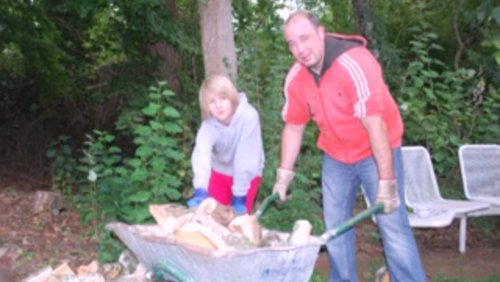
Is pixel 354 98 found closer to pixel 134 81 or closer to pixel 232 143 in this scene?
pixel 232 143

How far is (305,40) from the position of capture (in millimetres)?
4137

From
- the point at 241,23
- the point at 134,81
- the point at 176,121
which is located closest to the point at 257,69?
the point at 176,121

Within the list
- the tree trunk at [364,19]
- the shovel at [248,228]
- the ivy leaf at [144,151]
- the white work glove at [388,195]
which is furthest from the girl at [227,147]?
the tree trunk at [364,19]

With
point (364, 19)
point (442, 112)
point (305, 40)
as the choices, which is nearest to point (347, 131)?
point (305, 40)

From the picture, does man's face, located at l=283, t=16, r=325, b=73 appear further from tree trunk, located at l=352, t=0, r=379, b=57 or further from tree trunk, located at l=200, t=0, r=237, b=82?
tree trunk, located at l=352, t=0, r=379, b=57

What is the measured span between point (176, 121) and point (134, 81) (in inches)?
86.1

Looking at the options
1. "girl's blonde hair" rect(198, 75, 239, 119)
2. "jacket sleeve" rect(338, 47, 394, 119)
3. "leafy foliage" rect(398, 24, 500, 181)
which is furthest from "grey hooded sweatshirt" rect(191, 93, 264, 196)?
"leafy foliage" rect(398, 24, 500, 181)

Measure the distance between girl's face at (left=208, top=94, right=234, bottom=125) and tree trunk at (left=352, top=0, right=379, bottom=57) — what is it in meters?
6.13

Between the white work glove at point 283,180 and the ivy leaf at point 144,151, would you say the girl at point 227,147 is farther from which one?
the ivy leaf at point 144,151

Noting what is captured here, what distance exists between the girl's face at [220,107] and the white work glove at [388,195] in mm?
1007

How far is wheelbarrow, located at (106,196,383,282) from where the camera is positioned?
3.13 meters

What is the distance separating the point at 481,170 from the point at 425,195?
0.67 m

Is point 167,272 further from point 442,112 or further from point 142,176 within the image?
point 442,112

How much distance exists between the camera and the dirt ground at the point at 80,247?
20.8ft
